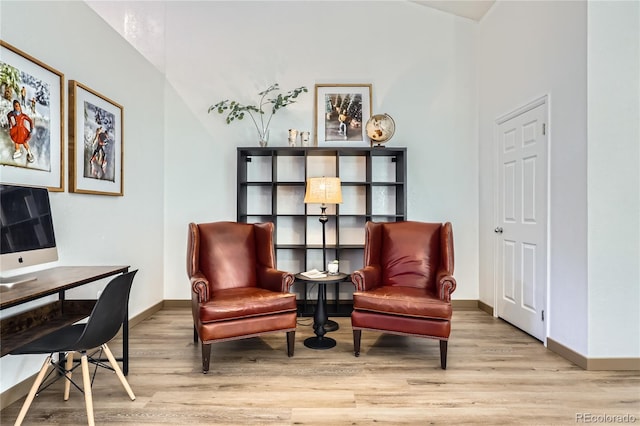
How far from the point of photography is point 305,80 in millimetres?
4211

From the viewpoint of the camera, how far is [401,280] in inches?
126

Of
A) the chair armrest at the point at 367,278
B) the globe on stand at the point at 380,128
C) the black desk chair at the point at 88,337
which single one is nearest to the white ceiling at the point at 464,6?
the globe on stand at the point at 380,128

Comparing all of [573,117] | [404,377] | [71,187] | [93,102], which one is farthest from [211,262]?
[573,117]

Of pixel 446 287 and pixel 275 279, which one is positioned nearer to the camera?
pixel 446 287

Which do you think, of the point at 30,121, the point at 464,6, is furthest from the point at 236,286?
the point at 464,6

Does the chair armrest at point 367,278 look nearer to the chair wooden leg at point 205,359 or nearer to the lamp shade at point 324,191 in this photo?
the lamp shade at point 324,191

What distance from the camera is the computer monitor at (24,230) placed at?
1791mm

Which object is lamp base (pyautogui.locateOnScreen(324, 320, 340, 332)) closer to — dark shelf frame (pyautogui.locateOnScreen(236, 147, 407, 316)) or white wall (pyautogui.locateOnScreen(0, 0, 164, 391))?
dark shelf frame (pyautogui.locateOnScreen(236, 147, 407, 316))

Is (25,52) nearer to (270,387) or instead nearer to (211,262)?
(211,262)

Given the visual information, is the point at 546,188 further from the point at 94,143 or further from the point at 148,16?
the point at 148,16

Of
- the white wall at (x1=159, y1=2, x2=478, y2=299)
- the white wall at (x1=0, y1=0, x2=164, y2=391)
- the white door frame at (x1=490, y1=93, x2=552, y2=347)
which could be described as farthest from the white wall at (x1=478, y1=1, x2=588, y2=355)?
the white wall at (x1=0, y1=0, x2=164, y2=391)

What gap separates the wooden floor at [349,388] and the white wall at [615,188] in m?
0.34

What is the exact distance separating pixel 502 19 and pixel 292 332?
3.64m

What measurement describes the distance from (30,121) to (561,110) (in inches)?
144
